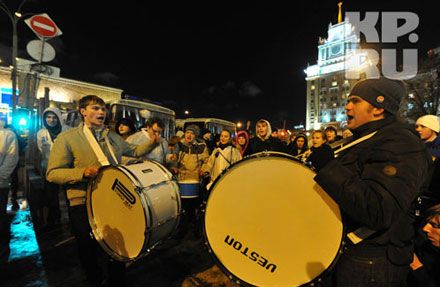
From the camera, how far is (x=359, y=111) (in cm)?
164

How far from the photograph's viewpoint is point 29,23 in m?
8.78

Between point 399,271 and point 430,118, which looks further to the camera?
point 430,118

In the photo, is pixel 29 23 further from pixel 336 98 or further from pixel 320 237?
pixel 336 98

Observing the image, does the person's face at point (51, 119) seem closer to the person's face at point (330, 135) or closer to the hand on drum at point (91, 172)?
the hand on drum at point (91, 172)

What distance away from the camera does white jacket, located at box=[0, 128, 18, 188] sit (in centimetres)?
390

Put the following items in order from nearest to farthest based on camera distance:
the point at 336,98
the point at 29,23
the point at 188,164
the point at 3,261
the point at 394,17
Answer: the point at 3,261 → the point at 188,164 → the point at 29,23 → the point at 394,17 → the point at 336,98

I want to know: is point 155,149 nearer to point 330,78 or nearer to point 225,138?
point 225,138

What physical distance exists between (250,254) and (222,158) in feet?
10.2

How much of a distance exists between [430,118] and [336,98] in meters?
100

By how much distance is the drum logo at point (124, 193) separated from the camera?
8.05 ft

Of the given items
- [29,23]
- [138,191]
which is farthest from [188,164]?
[29,23]

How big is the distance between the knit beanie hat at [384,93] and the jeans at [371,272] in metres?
0.95

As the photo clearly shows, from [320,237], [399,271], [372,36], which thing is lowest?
[399,271]

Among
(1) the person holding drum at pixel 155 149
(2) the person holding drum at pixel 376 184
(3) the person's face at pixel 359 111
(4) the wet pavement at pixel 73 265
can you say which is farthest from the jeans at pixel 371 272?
(1) the person holding drum at pixel 155 149
